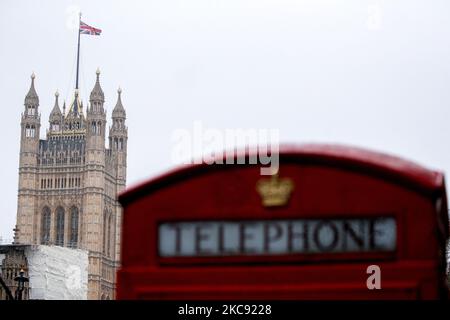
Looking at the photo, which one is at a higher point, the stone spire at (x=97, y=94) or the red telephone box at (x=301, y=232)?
the stone spire at (x=97, y=94)

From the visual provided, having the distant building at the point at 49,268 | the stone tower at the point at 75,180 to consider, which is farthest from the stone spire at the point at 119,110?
the distant building at the point at 49,268

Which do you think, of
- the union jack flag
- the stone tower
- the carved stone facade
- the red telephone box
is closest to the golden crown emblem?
the red telephone box

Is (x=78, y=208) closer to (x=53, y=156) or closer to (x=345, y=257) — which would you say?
(x=53, y=156)

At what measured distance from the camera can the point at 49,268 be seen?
71000mm

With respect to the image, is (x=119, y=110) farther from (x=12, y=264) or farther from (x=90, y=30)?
(x=12, y=264)

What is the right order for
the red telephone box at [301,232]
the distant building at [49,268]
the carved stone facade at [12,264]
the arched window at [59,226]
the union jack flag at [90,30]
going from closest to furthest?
the red telephone box at [301,232] → the carved stone facade at [12,264] → the distant building at [49,268] → the union jack flag at [90,30] → the arched window at [59,226]

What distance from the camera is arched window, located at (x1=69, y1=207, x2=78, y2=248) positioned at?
9306 cm

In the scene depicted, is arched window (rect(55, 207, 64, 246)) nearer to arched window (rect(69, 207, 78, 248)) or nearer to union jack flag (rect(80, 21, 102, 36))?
arched window (rect(69, 207, 78, 248))

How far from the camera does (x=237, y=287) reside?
15.1ft

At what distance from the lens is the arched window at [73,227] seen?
93.1 m

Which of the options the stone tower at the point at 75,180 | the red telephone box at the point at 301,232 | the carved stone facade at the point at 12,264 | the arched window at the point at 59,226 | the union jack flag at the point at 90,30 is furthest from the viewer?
the stone tower at the point at 75,180

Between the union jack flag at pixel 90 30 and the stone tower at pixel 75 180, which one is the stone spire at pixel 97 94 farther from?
the union jack flag at pixel 90 30

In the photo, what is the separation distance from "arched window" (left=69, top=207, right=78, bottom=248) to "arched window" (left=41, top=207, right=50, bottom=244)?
1.95 m
